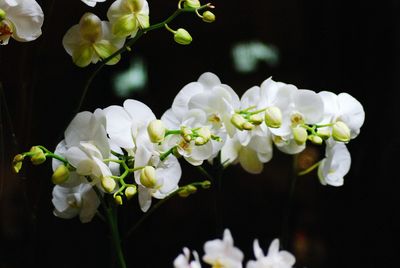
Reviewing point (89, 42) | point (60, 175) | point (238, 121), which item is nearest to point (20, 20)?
point (89, 42)

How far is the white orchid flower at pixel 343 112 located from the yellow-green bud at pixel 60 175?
378 millimetres

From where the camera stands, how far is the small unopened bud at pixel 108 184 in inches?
28.4

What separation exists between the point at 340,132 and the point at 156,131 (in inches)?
10.7

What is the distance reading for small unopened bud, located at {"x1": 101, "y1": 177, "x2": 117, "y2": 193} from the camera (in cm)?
72

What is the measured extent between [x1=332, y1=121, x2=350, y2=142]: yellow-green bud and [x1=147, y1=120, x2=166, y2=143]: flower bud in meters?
Answer: 0.26

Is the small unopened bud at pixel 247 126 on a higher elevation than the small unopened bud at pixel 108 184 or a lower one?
higher

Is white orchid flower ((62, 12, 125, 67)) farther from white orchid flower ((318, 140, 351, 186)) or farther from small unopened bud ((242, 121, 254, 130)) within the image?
white orchid flower ((318, 140, 351, 186))

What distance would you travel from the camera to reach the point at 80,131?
787 millimetres

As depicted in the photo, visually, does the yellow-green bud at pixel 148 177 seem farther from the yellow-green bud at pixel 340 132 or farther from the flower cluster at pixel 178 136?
the yellow-green bud at pixel 340 132

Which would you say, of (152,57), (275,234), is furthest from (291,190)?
(152,57)

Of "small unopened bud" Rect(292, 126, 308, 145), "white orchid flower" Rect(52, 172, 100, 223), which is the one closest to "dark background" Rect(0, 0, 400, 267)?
"white orchid flower" Rect(52, 172, 100, 223)

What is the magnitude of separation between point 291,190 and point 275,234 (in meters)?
0.09

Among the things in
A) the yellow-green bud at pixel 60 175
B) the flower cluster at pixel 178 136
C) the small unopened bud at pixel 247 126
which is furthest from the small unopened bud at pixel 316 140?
the yellow-green bud at pixel 60 175

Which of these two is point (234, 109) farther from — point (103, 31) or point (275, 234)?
point (275, 234)
